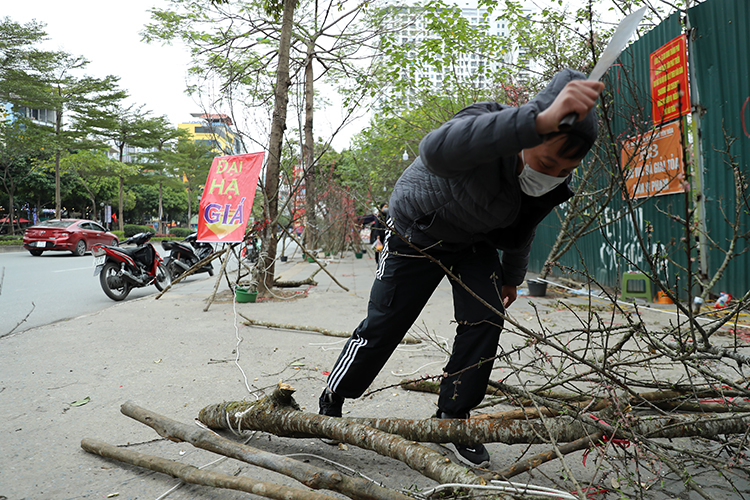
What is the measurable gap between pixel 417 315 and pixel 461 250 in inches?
14.1

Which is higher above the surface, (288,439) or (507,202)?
(507,202)

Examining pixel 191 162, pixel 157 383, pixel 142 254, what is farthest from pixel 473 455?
pixel 191 162

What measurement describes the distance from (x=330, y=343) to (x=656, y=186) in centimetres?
497

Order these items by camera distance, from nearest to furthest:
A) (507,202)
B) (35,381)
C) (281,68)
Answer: (507,202)
(35,381)
(281,68)

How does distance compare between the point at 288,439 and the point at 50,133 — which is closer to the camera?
the point at 288,439

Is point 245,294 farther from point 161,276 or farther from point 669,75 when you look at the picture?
point 669,75

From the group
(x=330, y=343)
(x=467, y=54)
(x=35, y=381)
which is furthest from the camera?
(x=467, y=54)

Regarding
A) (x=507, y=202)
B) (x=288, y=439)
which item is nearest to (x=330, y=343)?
(x=288, y=439)

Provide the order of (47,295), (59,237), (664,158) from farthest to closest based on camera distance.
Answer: (59,237) < (47,295) < (664,158)

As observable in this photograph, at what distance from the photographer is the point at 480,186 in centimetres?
179

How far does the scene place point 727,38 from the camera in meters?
5.54

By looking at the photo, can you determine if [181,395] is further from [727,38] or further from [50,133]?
[50,133]

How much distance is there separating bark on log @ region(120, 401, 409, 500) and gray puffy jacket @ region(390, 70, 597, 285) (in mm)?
1026

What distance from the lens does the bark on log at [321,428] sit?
1718 mm
